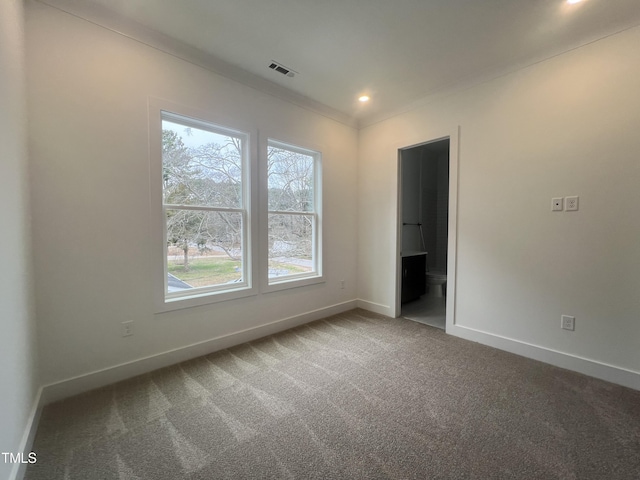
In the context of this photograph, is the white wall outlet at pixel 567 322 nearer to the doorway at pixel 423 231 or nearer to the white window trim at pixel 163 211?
the doorway at pixel 423 231

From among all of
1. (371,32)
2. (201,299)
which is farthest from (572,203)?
(201,299)

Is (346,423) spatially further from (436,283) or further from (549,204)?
(436,283)

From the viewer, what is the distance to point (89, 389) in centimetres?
194

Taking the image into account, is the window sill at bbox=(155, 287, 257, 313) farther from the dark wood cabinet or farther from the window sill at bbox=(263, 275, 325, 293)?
the dark wood cabinet

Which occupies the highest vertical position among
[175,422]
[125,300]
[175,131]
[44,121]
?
[175,131]

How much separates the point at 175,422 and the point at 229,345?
1.03 m

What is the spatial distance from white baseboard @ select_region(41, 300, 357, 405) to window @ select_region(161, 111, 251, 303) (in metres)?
0.48

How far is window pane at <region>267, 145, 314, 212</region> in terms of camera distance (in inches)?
122

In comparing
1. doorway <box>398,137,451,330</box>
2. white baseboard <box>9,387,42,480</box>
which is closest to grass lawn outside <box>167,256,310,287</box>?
white baseboard <box>9,387,42,480</box>

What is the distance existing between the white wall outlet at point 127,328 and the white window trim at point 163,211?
0.20 meters

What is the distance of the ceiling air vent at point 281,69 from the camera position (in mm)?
2539

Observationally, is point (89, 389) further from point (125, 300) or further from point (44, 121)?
point (44, 121)

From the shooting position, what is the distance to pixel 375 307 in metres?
3.77

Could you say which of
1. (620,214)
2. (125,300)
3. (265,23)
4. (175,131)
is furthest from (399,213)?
(125,300)
